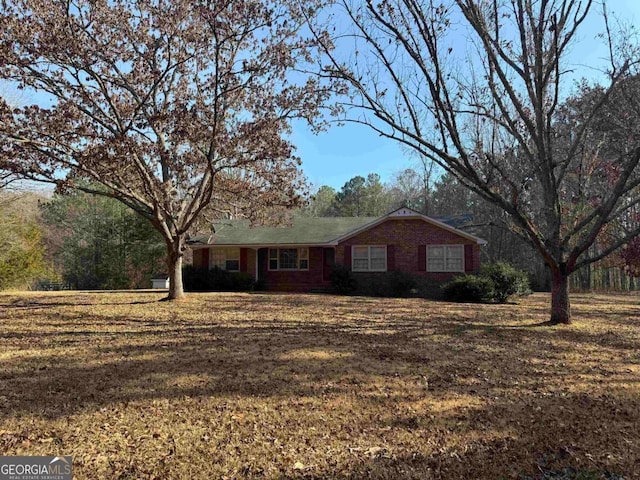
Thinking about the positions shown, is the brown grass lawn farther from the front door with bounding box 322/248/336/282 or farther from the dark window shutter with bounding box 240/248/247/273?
the dark window shutter with bounding box 240/248/247/273

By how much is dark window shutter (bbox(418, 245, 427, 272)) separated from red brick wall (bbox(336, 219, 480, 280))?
0.15 ft

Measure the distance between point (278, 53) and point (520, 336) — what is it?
8870 mm

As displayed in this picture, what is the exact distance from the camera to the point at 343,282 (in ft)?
60.5

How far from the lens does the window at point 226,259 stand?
2186 centimetres

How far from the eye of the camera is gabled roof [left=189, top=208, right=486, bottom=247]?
1941 centimetres

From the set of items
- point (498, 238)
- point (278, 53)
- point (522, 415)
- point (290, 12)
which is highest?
point (290, 12)

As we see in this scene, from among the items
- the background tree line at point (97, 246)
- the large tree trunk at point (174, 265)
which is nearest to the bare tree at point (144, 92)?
the large tree trunk at point (174, 265)

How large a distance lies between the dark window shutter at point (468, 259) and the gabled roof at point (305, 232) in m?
0.47

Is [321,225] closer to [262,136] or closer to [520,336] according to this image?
[262,136]

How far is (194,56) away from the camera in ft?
37.4

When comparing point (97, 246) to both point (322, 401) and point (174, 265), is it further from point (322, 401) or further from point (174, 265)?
point (322, 401)

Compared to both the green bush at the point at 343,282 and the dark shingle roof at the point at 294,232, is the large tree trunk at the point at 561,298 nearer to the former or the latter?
the green bush at the point at 343,282

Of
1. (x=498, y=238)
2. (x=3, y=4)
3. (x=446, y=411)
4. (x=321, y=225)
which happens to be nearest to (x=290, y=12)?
(x=3, y=4)

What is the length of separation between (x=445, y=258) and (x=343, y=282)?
4845 mm
